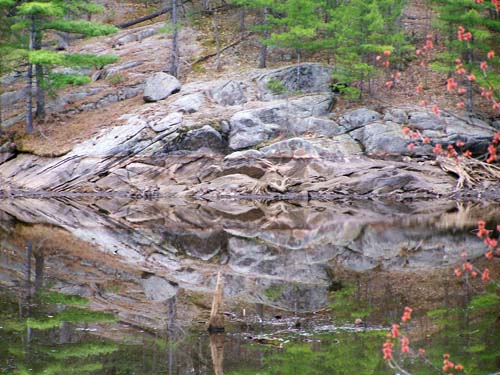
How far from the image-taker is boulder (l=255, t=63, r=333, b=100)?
3662 cm

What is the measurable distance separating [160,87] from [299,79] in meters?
7.25

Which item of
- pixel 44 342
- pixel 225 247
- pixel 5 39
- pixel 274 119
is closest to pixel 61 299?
pixel 44 342

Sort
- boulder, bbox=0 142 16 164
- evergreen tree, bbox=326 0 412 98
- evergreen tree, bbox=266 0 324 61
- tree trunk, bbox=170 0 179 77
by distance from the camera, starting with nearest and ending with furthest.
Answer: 1. boulder, bbox=0 142 16 164
2. evergreen tree, bbox=326 0 412 98
3. evergreen tree, bbox=266 0 324 61
4. tree trunk, bbox=170 0 179 77

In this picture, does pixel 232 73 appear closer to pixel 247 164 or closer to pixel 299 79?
pixel 299 79

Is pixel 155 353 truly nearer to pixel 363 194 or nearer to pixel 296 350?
pixel 296 350

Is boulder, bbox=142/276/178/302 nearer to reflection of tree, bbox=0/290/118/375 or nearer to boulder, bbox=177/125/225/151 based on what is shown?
reflection of tree, bbox=0/290/118/375

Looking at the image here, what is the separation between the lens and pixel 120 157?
109ft

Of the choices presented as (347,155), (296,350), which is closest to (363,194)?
(347,155)

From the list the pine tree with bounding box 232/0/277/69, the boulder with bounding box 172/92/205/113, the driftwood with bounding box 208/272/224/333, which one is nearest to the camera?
the driftwood with bounding box 208/272/224/333

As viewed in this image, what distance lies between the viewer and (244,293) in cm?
1352

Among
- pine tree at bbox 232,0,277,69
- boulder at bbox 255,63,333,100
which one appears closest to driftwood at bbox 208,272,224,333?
boulder at bbox 255,63,333,100

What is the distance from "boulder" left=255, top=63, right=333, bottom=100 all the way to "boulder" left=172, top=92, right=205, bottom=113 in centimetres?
321

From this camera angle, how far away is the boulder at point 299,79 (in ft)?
120

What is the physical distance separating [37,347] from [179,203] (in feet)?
65.7
